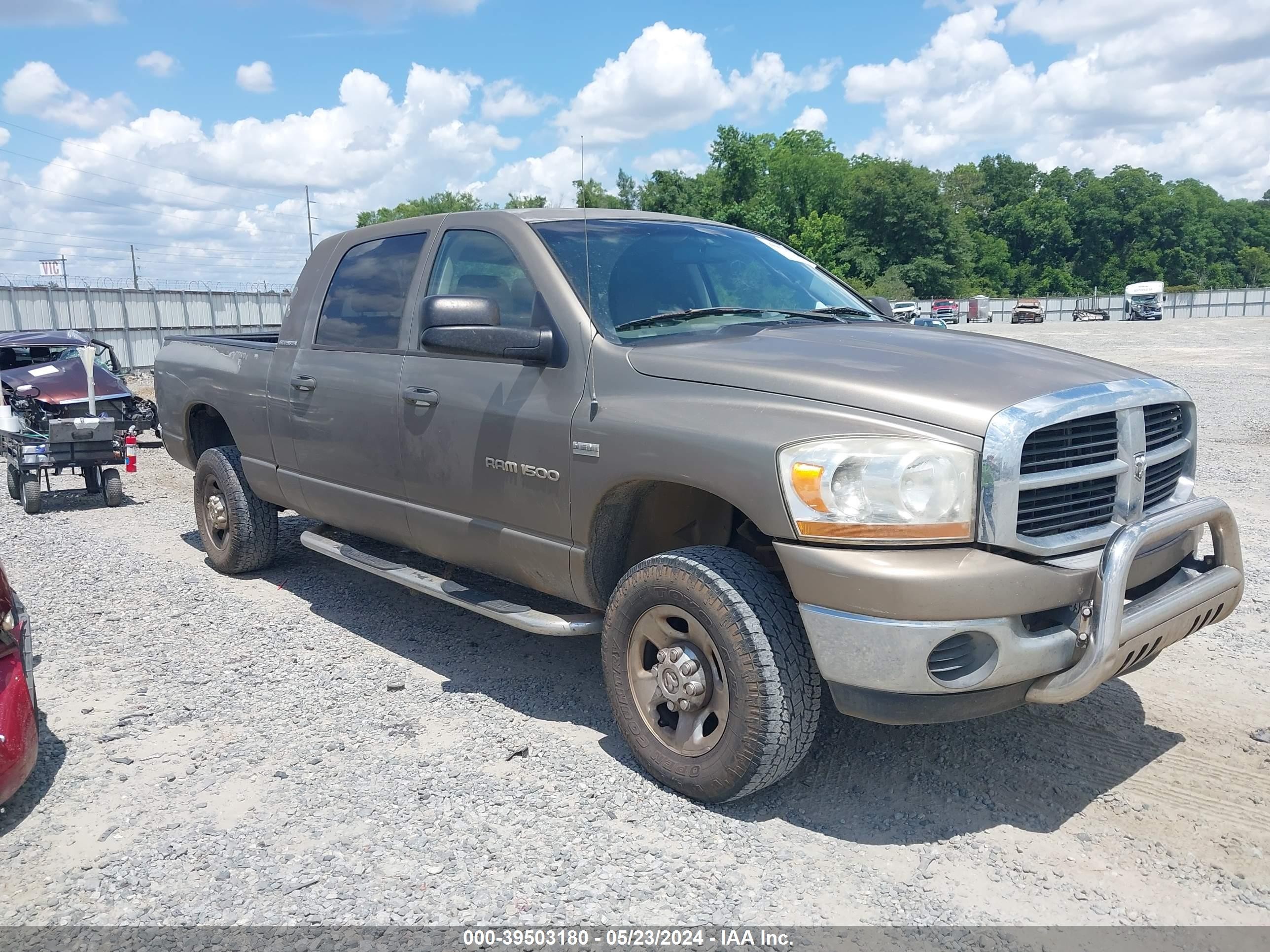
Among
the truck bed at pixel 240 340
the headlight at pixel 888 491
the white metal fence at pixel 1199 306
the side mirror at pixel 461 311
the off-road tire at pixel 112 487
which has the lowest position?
the white metal fence at pixel 1199 306

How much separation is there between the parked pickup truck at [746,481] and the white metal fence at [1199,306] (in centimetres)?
7227

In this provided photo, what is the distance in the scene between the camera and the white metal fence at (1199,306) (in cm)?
7475

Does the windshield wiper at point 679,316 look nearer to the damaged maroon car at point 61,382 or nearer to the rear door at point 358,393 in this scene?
the rear door at point 358,393

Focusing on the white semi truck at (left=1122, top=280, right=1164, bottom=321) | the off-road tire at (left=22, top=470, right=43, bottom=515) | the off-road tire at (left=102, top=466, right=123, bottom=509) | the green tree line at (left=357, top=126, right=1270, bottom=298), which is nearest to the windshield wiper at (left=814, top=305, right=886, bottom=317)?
the off-road tire at (left=102, top=466, right=123, bottom=509)

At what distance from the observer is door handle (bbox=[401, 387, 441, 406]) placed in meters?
4.31

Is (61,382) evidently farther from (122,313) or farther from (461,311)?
(122,313)

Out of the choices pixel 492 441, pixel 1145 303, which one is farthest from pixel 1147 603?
pixel 1145 303

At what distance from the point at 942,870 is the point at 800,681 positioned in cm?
70

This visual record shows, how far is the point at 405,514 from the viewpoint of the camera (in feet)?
15.1

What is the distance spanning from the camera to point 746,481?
3.10 m

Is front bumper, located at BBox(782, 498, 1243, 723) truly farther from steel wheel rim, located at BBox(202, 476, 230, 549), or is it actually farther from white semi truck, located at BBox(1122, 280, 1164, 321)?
white semi truck, located at BBox(1122, 280, 1164, 321)

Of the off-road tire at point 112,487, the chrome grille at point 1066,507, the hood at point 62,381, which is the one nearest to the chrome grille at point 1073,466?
the chrome grille at point 1066,507

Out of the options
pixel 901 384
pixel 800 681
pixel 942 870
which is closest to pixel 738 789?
pixel 800 681

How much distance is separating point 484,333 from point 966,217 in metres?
113
